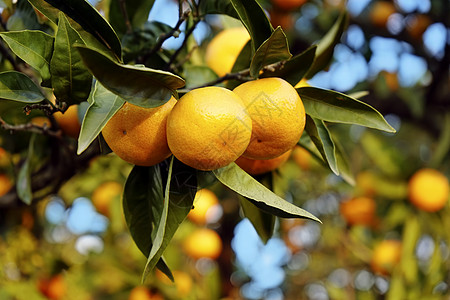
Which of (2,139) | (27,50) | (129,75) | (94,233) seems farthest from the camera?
(94,233)

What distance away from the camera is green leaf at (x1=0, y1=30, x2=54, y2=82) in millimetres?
652

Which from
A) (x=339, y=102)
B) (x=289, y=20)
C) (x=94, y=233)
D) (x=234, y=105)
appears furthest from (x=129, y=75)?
(x=94, y=233)

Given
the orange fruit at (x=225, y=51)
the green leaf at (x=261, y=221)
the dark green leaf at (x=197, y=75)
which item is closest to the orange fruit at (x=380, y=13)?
the orange fruit at (x=225, y=51)

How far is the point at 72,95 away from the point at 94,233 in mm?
1780

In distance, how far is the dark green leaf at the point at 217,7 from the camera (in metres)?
0.78

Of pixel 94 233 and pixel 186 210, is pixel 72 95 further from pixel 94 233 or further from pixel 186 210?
pixel 94 233

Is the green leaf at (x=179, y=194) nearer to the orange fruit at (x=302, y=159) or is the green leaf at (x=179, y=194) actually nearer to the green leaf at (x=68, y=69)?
the green leaf at (x=68, y=69)

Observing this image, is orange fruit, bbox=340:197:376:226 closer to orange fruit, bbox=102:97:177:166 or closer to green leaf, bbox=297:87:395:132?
green leaf, bbox=297:87:395:132

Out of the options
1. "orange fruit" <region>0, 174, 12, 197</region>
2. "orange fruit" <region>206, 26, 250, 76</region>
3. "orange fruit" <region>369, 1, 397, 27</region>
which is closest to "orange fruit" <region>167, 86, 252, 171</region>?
"orange fruit" <region>206, 26, 250, 76</region>

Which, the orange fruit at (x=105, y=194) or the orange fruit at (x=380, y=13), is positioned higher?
the orange fruit at (x=380, y=13)

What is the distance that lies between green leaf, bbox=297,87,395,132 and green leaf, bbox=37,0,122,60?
285 millimetres

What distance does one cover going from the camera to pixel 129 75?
0.55 metres

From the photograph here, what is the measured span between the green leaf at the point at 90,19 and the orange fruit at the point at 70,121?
0.33 m

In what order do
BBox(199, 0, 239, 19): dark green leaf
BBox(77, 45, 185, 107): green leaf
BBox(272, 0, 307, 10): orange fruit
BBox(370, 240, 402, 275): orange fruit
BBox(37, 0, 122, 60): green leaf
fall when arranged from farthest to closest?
BBox(370, 240, 402, 275): orange fruit
BBox(272, 0, 307, 10): orange fruit
BBox(199, 0, 239, 19): dark green leaf
BBox(37, 0, 122, 60): green leaf
BBox(77, 45, 185, 107): green leaf
